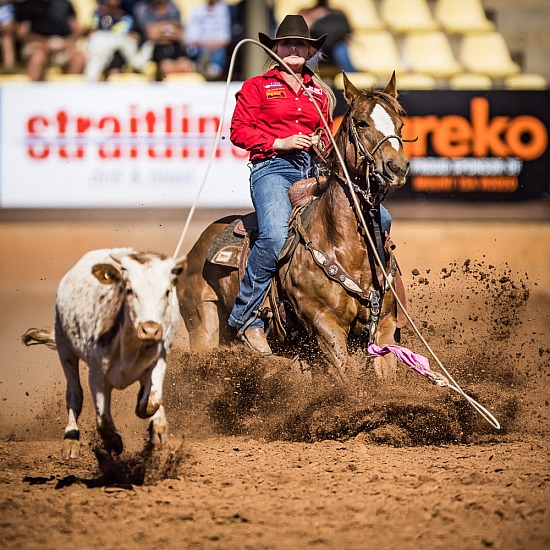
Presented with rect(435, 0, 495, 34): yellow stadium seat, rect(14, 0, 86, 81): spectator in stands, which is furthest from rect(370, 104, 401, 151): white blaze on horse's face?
rect(435, 0, 495, 34): yellow stadium seat

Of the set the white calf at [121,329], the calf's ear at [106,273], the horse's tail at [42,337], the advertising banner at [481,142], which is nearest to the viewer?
the white calf at [121,329]

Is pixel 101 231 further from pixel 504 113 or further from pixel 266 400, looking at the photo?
pixel 266 400

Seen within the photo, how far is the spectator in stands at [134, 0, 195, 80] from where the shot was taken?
16938mm

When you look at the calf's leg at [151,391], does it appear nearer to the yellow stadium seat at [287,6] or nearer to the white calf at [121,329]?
the white calf at [121,329]

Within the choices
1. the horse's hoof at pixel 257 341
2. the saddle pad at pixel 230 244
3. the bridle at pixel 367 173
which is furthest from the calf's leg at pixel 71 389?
the bridle at pixel 367 173

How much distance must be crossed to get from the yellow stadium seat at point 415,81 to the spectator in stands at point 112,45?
457 cm

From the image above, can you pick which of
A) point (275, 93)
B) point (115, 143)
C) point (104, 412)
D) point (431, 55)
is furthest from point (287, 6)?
point (104, 412)

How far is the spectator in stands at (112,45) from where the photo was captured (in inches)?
657

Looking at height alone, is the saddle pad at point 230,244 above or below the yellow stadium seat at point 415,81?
below

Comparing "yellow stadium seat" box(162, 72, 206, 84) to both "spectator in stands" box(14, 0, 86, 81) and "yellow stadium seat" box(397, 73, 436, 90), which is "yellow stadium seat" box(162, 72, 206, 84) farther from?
"yellow stadium seat" box(397, 73, 436, 90)

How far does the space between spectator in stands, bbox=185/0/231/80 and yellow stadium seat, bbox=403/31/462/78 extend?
383 cm

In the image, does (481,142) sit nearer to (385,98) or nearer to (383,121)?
(385,98)

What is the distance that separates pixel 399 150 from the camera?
598cm

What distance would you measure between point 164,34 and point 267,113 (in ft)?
35.7
